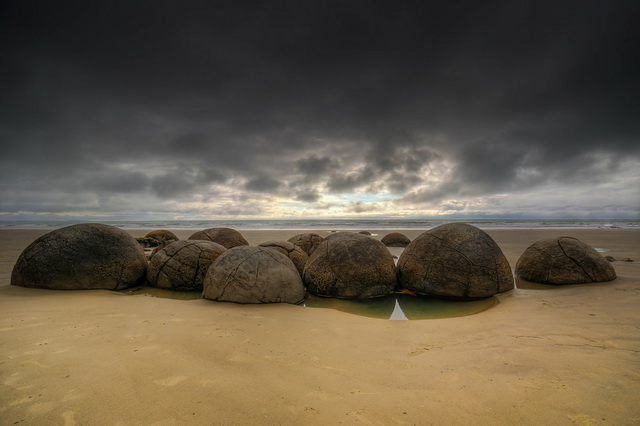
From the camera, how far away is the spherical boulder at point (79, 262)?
234 inches

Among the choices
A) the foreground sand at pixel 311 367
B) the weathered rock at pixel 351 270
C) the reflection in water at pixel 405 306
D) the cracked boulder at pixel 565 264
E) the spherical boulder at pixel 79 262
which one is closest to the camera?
the foreground sand at pixel 311 367

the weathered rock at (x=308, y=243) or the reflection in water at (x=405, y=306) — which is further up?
the weathered rock at (x=308, y=243)

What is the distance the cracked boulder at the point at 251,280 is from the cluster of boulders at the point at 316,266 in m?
0.02

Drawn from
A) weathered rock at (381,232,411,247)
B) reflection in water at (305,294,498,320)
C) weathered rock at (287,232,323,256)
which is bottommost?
reflection in water at (305,294,498,320)

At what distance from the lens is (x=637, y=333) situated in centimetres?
355

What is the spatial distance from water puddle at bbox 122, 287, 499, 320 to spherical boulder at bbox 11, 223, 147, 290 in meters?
0.49

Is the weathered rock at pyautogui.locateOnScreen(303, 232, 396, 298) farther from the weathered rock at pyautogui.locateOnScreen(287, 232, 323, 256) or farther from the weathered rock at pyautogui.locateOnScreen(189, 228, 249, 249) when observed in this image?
the weathered rock at pyautogui.locateOnScreen(189, 228, 249, 249)

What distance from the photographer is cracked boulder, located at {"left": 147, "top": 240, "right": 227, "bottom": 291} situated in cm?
651

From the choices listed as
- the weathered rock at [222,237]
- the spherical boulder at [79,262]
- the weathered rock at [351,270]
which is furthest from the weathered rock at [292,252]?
the spherical boulder at [79,262]

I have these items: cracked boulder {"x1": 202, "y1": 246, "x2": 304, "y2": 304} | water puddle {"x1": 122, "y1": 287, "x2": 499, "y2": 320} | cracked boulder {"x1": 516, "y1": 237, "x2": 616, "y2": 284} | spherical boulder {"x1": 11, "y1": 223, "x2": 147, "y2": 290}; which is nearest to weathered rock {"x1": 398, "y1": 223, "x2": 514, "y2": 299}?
water puddle {"x1": 122, "y1": 287, "x2": 499, "y2": 320}

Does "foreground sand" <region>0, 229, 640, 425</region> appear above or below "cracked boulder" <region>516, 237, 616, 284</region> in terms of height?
below

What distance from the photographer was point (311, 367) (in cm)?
291

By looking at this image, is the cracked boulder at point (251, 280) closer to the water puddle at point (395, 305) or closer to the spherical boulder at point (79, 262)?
the water puddle at point (395, 305)

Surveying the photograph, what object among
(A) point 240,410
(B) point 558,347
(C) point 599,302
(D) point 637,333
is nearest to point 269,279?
(A) point 240,410
